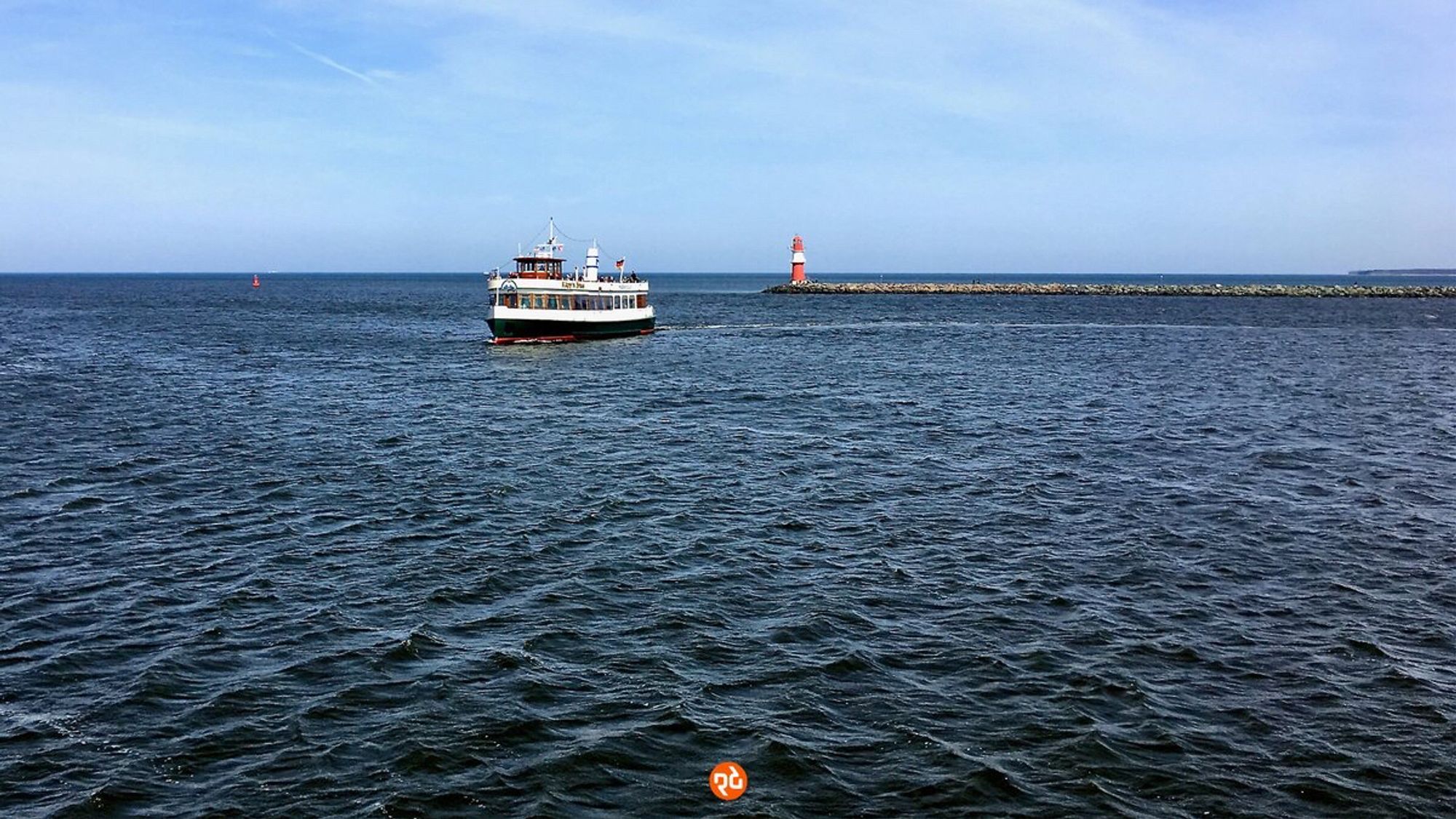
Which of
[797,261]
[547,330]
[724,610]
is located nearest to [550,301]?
[547,330]

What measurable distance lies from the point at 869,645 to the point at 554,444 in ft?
62.6

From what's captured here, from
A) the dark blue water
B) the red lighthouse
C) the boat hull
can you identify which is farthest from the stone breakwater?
the dark blue water

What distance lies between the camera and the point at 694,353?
67.9 m

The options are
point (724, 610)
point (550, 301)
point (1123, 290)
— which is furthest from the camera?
point (1123, 290)

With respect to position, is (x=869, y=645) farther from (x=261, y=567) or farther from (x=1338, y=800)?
(x=261, y=567)

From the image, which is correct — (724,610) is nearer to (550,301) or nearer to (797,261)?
(550,301)

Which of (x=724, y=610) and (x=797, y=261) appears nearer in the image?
(x=724, y=610)

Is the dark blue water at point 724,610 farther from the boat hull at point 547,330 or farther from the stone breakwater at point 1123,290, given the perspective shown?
the stone breakwater at point 1123,290

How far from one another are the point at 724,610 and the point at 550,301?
182 feet

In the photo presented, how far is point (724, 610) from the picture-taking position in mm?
16438

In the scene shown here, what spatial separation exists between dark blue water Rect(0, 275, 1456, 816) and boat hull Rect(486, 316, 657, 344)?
28679 mm

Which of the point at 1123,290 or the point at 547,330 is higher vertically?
the point at 1123,290

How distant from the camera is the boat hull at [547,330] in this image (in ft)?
224

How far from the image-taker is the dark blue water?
11.2 m
